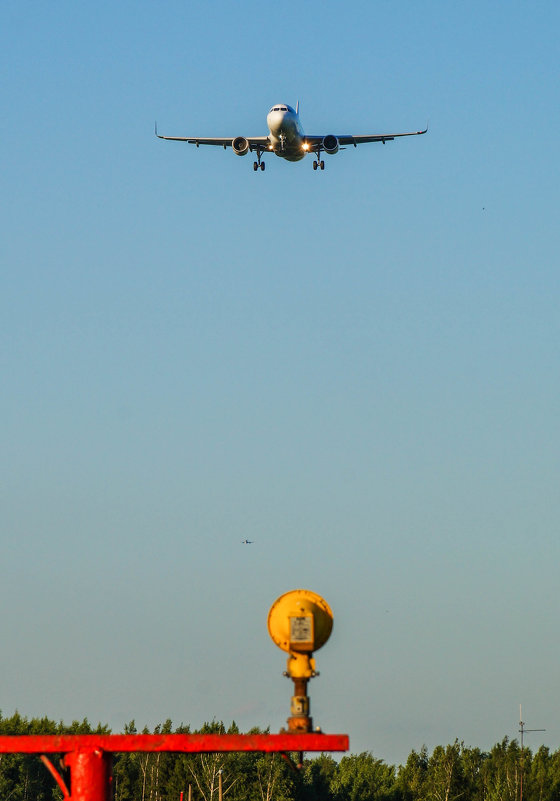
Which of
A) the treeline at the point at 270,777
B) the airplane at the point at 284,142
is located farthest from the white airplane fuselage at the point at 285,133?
the treeline at the point at 270,777

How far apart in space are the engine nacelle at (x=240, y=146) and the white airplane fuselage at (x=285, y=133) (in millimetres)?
1683

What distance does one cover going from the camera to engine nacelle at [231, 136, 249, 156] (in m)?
85.5

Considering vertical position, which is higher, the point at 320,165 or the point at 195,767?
the point at 320,165

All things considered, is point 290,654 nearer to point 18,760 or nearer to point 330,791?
point 18,760

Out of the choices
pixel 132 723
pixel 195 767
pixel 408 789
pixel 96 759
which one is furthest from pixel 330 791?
pixel 96 759

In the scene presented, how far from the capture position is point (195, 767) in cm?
13825

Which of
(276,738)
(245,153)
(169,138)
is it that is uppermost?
(169,138)

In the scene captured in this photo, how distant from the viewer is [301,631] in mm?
11953

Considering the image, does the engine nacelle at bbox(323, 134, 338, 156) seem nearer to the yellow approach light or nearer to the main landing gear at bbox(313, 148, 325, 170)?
the main landing gear at bbox(313, 148, 325, 170)

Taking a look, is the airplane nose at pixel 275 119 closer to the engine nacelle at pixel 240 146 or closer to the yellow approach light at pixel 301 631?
the engine nacelle at pixel 240 146

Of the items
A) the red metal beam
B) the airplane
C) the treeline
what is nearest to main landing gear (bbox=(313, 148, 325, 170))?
the airplane

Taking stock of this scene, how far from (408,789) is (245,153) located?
10004cm

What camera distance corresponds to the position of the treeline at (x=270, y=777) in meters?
138

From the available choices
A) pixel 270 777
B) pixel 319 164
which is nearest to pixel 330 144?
pixel 319 164
